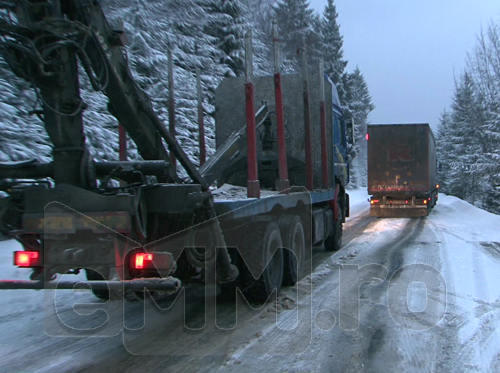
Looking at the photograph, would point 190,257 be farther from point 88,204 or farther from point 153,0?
point 153,0

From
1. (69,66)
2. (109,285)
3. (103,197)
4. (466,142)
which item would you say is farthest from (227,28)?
(466,142)

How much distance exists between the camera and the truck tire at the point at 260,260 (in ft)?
18.9

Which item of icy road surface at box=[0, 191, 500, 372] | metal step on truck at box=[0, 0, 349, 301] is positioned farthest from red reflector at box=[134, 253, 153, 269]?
icy road surface at box=[0, 191, 500, 372]

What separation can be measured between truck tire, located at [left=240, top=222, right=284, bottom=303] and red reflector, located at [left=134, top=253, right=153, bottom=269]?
168 centimetres

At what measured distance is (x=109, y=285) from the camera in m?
4.07

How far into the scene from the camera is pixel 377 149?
1969 cm

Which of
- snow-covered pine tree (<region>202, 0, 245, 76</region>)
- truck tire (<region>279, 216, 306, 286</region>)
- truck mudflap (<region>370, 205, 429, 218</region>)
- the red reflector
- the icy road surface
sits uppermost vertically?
snow-covered pine tree (<region>202, 0, 245, 76</region>)

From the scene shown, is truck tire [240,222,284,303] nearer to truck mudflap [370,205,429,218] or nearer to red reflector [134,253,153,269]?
red reflector [134,253,153,269]

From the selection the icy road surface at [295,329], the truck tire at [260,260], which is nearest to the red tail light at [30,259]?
the icy road surface at [295,329]

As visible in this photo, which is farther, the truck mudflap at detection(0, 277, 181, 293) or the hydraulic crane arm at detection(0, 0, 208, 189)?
the truck mudflap at detection(0, 277, 181, 293)

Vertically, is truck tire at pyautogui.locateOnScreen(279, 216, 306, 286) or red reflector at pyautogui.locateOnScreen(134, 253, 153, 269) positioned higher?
red reflector at pyautogui.locateOnScreen(134, 253, 153, 269)

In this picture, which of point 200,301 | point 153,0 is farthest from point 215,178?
point 153,0

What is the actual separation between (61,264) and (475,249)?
9.05 meters

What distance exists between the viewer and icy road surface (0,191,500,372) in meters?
4.19
